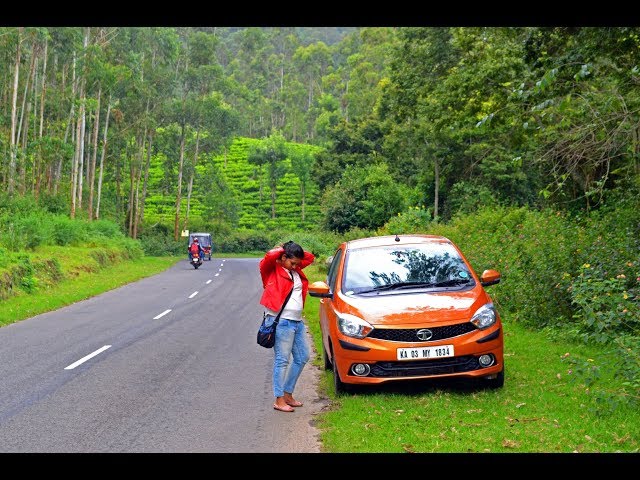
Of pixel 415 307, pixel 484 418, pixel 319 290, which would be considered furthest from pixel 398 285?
pixel 484 418

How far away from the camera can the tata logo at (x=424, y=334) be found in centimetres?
782

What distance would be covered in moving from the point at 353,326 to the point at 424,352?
82 cm

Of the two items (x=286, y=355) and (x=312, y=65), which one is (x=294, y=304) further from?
(x=312, y=65)

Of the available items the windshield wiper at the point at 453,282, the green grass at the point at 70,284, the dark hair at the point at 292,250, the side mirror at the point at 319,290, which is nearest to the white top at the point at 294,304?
the dark hair at the point at 292,250

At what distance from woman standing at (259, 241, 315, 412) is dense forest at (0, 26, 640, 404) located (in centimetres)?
310

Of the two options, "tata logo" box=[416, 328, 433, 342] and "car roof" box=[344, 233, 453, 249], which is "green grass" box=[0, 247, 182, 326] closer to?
"car roof" box=[344, 233, 453, 249]

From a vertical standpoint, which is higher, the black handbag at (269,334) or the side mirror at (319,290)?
the side mirror at (319,290)

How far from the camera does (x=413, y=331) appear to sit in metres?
7.84

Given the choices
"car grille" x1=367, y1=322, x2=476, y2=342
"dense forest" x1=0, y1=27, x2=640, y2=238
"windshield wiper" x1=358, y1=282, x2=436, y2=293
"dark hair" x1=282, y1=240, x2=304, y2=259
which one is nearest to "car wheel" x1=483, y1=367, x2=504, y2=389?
"car grille" x1=367, y1=322, x2=476, y2=342

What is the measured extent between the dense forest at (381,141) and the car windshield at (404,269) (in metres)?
1.70

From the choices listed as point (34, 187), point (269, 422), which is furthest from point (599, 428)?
point (34, 187)

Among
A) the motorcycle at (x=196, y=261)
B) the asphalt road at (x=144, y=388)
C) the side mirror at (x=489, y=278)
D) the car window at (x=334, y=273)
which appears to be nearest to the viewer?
the asphalt road at (x=144, y=388)

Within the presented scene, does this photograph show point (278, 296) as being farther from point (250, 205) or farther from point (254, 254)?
point (250, 205)

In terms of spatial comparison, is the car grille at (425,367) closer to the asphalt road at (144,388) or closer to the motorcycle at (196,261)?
the asphalt road at (144,388)
